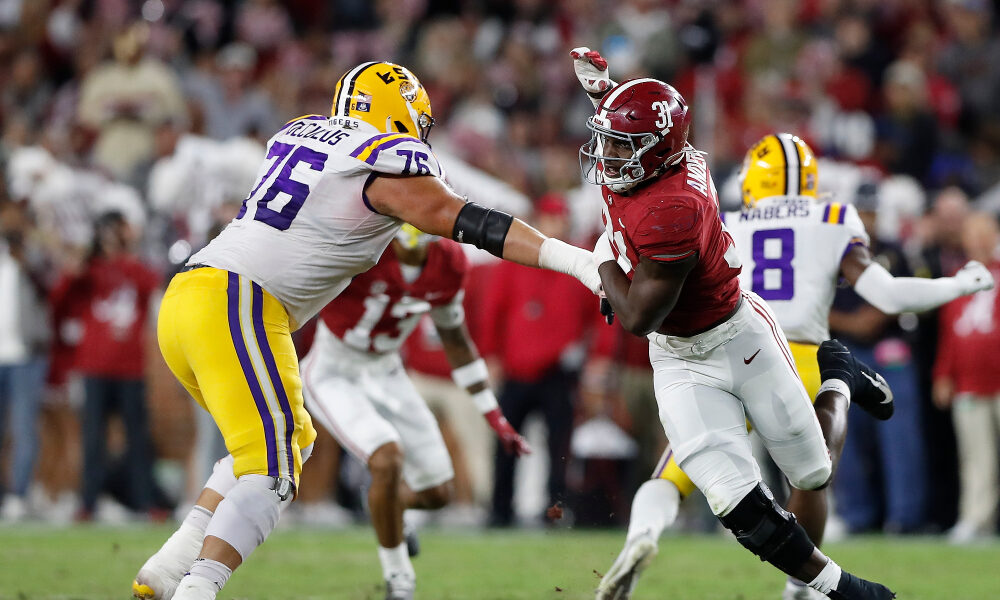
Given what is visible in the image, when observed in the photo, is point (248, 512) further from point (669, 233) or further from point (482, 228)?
point (669, 233)

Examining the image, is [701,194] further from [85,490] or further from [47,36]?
[47,36]

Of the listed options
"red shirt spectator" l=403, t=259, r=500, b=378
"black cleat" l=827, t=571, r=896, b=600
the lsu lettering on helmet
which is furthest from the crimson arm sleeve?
"black cleat" l=827, t=571, r=896, b=600

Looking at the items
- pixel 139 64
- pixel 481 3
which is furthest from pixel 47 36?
pixel 481 3

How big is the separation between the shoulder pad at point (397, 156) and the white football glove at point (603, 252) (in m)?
0.64

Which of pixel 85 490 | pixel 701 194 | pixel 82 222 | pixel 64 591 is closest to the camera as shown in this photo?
pixel 701 194

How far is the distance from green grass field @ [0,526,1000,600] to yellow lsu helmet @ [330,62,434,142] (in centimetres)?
191

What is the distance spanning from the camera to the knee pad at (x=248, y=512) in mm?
4445

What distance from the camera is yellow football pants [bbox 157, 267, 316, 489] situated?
4551 millimetres

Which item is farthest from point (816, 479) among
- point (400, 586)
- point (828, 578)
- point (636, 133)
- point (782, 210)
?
point (400, 586)

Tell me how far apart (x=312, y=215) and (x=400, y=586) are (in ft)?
6.70

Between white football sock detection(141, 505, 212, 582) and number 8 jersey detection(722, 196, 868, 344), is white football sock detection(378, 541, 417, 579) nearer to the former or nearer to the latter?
white football sock detection(141, 505, 212, 582)

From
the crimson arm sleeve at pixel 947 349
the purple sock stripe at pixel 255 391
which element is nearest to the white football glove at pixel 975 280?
the purple sock stripe at pixel 255 391

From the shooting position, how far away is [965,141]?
11.6 meters

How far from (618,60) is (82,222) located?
504cm
